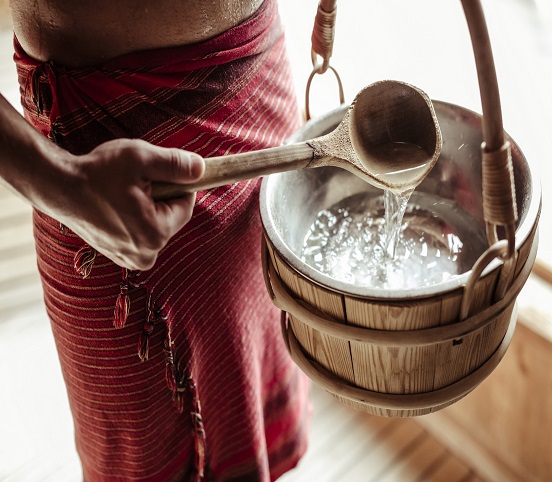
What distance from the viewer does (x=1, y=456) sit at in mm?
1633

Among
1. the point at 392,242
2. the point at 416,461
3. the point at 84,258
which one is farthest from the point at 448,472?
the point at 84,258

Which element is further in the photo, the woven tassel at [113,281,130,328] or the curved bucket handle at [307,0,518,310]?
the woven tassel at [113,281,130,328]

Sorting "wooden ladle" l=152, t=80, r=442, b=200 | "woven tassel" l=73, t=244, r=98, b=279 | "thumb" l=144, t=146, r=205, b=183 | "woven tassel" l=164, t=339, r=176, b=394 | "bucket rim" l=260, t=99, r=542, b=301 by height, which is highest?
"thumb" l=144, t=146, r=205, b=183

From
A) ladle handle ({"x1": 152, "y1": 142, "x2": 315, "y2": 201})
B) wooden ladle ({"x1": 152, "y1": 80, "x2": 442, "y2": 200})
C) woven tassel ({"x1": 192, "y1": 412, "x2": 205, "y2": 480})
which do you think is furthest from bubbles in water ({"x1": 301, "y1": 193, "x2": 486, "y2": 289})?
woven tassel ({"x1": 192, "y1": 412, "x2": 205, "y2": 480})

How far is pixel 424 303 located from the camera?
2.32 ft

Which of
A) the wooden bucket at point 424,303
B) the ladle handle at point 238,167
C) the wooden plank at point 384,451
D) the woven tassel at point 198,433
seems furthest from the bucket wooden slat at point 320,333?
the wooden plank at point 384,451

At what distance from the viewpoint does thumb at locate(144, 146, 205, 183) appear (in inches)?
26.0

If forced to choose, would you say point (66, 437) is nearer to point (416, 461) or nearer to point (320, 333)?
point (416, 461)

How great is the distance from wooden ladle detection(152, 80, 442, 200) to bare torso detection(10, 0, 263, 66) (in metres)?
0.21

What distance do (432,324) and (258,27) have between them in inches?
17.9

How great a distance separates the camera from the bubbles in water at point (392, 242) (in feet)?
3.12

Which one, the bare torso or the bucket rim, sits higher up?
the bare torso

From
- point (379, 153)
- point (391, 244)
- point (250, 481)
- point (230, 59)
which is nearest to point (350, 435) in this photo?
point (250, 481)

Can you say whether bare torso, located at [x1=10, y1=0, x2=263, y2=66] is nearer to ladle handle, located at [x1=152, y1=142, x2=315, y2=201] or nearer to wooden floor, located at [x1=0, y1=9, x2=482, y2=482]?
ladle handle, located at [x1=152, y1=142, x2=315, y2=201]
